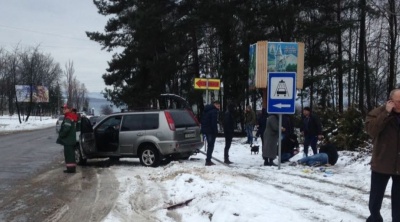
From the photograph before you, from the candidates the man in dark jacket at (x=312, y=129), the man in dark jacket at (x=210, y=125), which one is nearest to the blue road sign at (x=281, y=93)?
the man in dark jacket at (x=210, y=125)

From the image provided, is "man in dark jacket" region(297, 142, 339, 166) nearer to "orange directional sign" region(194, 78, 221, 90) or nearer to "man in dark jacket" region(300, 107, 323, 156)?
"man in dark jacket" region(300, 107, 323, 156)

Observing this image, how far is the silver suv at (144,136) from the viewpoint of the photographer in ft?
43.8

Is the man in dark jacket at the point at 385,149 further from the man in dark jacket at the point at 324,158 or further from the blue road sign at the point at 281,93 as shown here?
the man in dark jacket at the point at 324,158

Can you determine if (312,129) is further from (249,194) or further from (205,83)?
(249,194)

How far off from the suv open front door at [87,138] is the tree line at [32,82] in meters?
53.3

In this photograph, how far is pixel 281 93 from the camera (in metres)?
11.5

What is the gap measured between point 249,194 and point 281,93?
4310mm

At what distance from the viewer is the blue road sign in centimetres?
1138

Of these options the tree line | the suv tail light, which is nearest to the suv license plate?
the suv tail light

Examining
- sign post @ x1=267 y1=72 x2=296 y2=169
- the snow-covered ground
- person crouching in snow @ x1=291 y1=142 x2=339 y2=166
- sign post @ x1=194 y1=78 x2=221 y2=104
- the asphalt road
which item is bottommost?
the asphalt road

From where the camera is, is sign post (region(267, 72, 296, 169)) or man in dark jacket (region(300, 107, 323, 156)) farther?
man in dark jacket (region(300, 107, 323, 156))

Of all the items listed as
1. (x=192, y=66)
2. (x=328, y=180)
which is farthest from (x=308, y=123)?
(x=192, y=66)

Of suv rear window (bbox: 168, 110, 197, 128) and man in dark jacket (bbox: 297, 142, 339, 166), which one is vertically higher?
suv rear window (bbox: 168, 110, 197, 128)

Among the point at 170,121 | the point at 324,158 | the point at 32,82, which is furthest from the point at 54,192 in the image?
the point at 32,82
